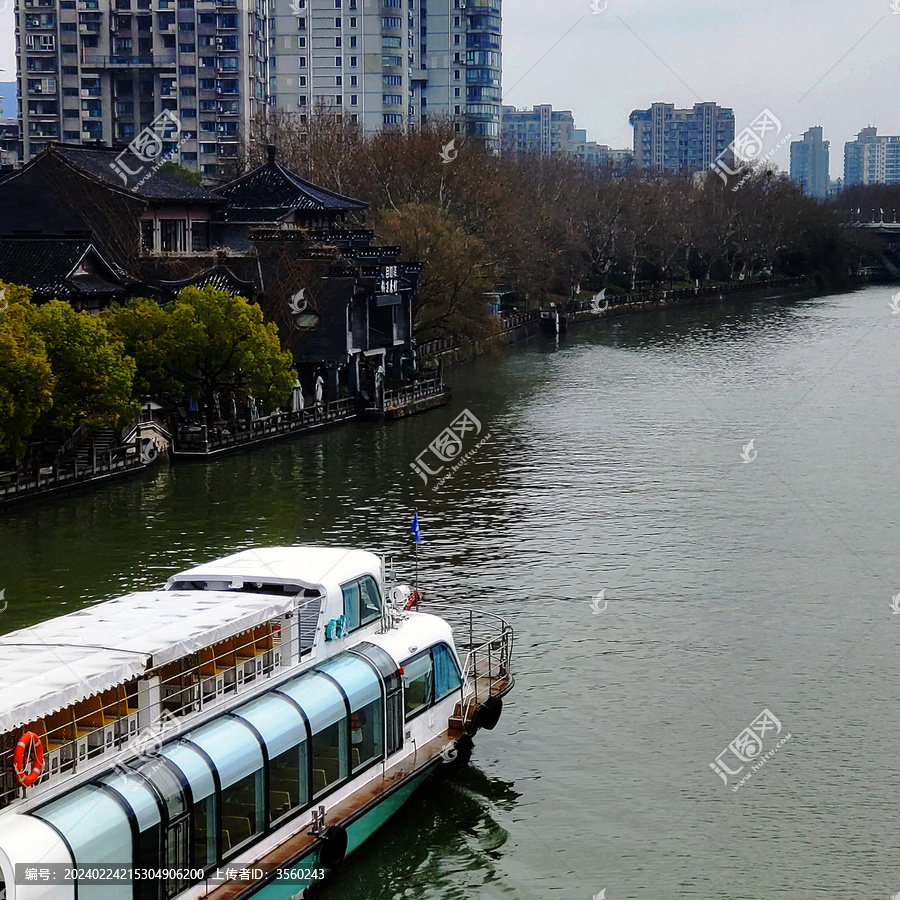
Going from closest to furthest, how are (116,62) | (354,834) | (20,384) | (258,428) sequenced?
(354,834) → (20,384) → (258,428) → (116,62)

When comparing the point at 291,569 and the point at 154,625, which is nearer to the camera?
the point at 154,625

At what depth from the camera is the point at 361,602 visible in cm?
1894

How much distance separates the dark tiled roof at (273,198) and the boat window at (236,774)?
1930 inches

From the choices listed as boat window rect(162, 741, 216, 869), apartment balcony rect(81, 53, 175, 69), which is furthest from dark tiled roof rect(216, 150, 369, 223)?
apartment balcony rect(81, 53, 175, 69)

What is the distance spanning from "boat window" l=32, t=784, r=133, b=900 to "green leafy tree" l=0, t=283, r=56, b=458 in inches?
944

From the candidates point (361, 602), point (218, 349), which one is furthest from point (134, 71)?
point (361, 602)

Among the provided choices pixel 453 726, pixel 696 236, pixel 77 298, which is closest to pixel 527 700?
pixel 453 726

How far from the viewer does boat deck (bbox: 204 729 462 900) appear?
14.7 meters

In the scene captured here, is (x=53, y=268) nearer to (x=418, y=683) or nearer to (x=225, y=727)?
(x=418, y=683)

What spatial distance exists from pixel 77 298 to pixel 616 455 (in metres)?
17.3

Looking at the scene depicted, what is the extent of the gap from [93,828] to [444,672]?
694cm

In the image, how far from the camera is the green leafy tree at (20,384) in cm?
3616

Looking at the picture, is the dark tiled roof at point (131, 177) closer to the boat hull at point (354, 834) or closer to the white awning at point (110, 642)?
the white awning at point (110, 642)

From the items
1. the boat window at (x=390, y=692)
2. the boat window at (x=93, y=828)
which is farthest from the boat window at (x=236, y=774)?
the boat window at (x=390, y=692)
